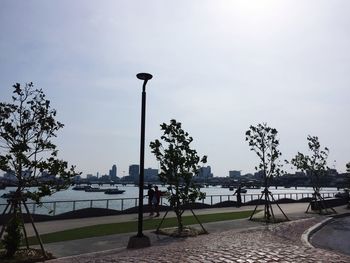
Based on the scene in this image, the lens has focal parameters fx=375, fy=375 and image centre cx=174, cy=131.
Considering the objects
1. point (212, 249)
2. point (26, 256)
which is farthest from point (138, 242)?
point (26, 256)

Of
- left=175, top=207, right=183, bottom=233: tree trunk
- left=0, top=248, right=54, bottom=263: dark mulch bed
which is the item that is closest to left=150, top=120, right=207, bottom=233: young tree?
left=175, top=207, right=183, bottom=233: tree trunk

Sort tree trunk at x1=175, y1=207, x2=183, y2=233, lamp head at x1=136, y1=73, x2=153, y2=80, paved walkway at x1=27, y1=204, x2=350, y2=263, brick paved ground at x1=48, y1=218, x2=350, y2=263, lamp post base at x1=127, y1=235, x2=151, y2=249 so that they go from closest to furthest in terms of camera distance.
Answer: brick paved ground at x1=48, y1=218, x2=350, y2=263 < paved walkway at x1=27, y1=204, x2=350, y2=263 < lamp post base at x1=127, y1=235, x2=151, y2=249 < lamp head at x1=136, y1=73, x2=153, y2=80 < tree trunk at x1=175, y1=207, x2=183, y2=233

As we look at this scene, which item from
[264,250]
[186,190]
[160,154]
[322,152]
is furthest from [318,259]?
[322,152]

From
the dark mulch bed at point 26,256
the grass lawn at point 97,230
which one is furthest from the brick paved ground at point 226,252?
the grass lawn at point 97,230

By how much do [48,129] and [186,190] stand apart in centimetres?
706

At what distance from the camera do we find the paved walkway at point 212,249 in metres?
10.1

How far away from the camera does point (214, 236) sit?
569 inches

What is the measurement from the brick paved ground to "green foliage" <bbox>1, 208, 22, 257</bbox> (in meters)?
1.31

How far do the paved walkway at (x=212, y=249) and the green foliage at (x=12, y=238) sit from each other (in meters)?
1.27

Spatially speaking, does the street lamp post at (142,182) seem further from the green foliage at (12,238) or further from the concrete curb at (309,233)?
the concrete curb at (309,233)

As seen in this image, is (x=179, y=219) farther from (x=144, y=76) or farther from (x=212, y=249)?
(x=144, y=76)

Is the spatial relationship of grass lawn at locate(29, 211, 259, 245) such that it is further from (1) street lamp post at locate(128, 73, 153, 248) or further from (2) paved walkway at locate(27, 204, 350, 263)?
(1) street lamp post at locate(128, 73, 153, 248)

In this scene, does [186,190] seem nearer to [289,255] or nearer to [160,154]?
[160,154]

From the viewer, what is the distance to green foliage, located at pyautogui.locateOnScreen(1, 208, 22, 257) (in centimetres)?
1015
